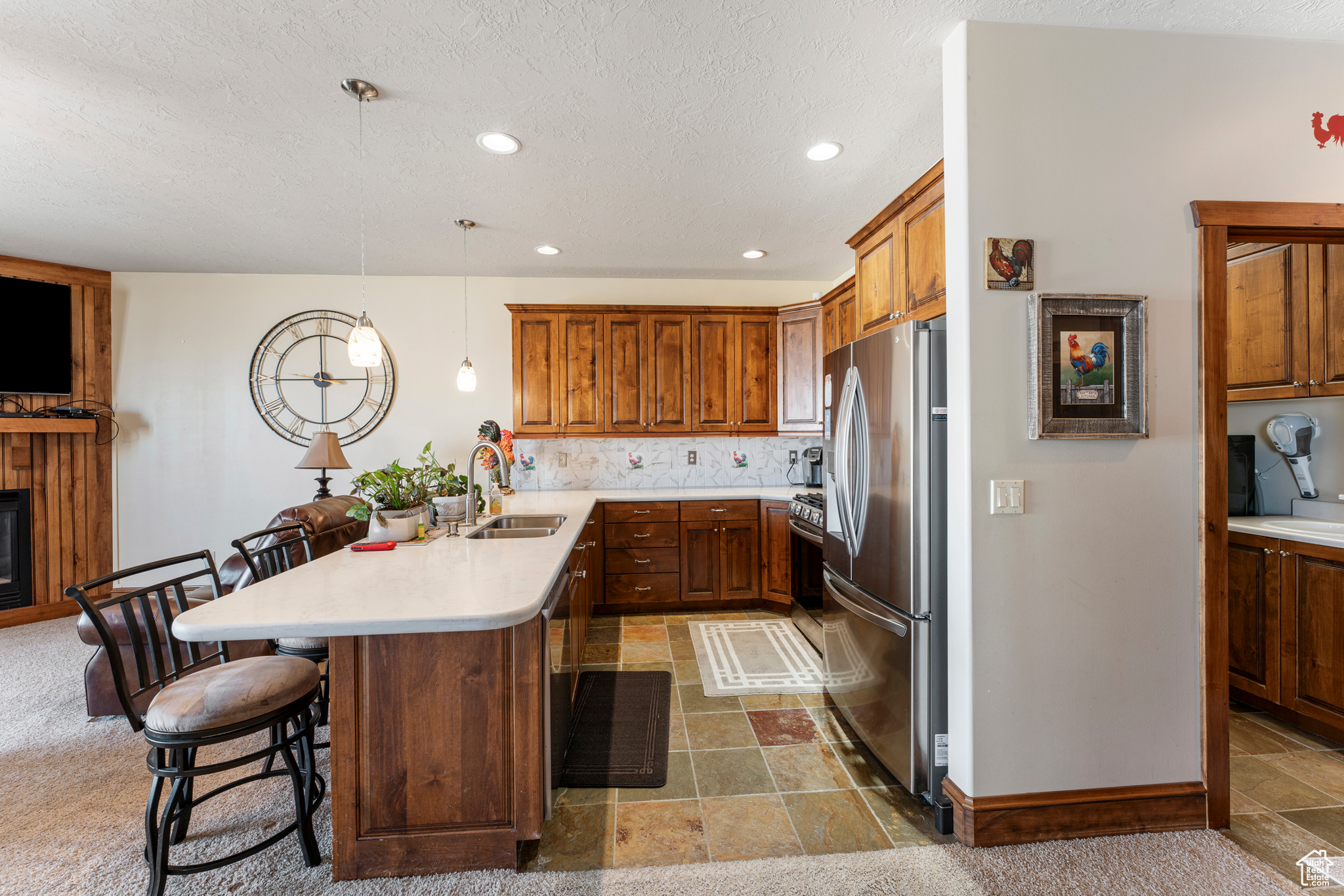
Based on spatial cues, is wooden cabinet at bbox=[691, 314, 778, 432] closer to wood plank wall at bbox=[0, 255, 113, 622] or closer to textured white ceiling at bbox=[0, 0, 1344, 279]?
textured white ceiling at bbox=[0, 0, 1344, 279]

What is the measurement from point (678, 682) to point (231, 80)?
3.22 metres

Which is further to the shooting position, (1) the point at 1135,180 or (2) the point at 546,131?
(2) the point at 546,131

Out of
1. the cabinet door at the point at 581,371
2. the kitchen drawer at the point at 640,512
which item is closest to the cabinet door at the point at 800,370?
the kitchen drawer at the point at 640,512

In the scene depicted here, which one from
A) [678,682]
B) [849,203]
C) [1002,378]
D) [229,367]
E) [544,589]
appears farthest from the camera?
[229,367]

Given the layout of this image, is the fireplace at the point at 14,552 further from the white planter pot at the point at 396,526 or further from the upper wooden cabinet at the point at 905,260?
the upper wooden cabinet at the point at 905,260

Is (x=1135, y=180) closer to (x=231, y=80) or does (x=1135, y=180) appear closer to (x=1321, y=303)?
(x=1321, y=303)

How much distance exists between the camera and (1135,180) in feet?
6.08

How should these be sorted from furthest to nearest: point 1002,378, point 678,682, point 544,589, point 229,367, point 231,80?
point 229,367, point 678,682, point 231,80, point 1002,378, point 544,589

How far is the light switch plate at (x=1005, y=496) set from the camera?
71.4 inches

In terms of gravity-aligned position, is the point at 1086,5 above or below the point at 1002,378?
above

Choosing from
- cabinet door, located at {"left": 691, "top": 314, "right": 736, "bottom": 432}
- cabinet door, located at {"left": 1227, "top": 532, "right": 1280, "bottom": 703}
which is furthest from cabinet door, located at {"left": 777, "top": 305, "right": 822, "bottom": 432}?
cabinet door, located at {"left": 1227, "top": 532, "right": 1280, "bottom": 703}

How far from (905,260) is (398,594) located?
7.67 ft

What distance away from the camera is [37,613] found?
4047 mm

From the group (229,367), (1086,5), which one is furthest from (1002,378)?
(229,367)
